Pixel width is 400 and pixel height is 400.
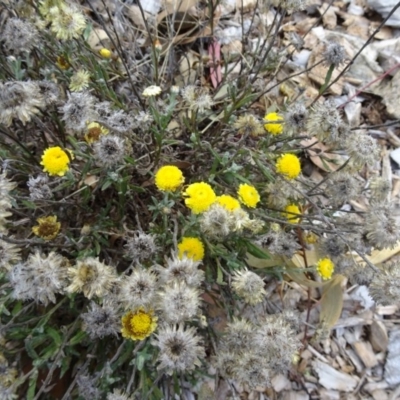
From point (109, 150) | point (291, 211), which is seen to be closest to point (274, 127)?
point (291, 211)

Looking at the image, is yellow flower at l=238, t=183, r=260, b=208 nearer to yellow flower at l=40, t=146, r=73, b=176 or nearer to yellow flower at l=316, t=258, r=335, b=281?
yellow flower at l=316, t=258, r=335, b=281

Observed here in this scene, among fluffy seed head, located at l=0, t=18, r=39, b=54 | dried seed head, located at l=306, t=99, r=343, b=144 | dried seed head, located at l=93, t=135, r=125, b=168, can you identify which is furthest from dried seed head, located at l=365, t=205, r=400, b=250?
fluffy seed head, located at l=0, t=18, r=39, b=54

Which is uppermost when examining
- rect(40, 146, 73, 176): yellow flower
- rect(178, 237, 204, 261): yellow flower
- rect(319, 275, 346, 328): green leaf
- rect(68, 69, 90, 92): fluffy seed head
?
rect(68, 69, 90, 92): fluffy seed head

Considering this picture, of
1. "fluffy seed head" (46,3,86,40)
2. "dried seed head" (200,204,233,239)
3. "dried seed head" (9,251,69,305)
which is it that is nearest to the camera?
"dried seed head" (9,251,69,305)

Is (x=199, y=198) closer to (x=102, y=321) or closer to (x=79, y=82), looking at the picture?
(x=102, y=321)

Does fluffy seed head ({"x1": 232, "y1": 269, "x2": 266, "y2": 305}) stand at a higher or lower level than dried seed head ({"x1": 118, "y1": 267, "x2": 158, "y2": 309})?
lower

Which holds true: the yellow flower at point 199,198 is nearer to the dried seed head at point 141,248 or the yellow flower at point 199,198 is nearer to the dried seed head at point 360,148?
the dried seed head at point 141,248
